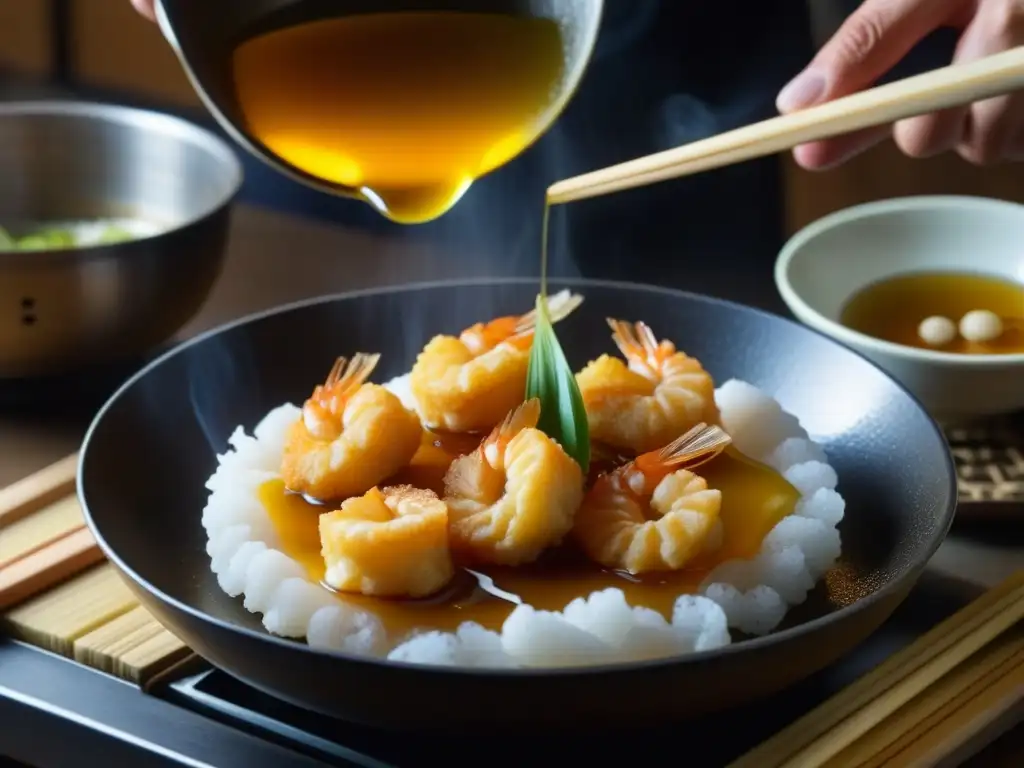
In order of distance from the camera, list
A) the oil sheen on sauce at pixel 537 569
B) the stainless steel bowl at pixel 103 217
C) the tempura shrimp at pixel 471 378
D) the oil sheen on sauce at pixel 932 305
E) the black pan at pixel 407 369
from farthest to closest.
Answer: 1. the oil sheen on sauce at pixel 932 305
2. the stainless steel bowl at pixel 103 217
3. the tempura shrimp at pixel 471 378
4. the oil sheen on sauce at pixel 537 569
5. the black pan at pixel 407 369

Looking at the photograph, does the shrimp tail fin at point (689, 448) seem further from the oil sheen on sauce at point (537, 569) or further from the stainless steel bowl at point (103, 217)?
the stainless steel bowl at point (103, 217)

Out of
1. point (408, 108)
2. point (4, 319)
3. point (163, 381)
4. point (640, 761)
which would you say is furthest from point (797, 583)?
point (4, 319)

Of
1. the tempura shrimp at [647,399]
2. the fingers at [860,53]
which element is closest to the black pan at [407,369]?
the tempura shrimp at [647,399]

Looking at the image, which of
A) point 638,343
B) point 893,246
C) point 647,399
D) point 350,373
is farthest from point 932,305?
point 350,373

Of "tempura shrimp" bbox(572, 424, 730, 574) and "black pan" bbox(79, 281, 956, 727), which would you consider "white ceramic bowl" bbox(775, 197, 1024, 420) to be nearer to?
"black pan" bbox(79, 281, 956, 727)

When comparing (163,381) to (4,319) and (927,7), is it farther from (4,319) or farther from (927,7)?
(927,7)

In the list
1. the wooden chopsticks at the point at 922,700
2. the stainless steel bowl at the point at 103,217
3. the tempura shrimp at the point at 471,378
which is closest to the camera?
the wooden chopsticks at the point at 922,700

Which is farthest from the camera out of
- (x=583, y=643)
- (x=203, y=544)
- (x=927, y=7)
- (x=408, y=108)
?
(x=927, y=7)
